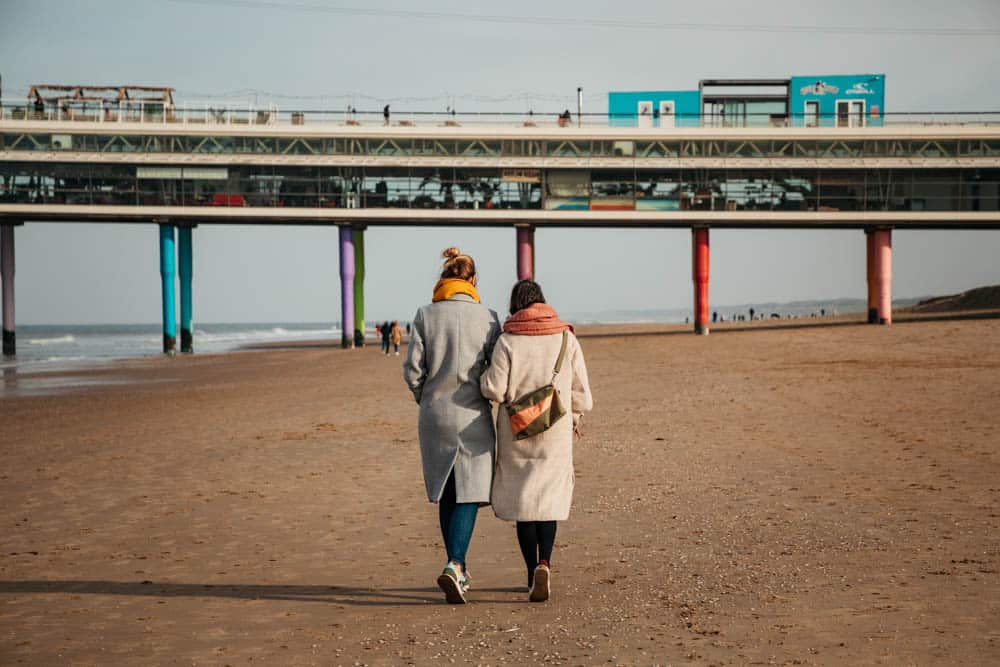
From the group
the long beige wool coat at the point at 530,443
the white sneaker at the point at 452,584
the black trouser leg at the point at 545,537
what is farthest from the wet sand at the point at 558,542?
the long beige wool coat at the point at 530,443

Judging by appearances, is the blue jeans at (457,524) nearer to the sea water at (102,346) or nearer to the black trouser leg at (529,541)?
the black trouser leg at (529,541)

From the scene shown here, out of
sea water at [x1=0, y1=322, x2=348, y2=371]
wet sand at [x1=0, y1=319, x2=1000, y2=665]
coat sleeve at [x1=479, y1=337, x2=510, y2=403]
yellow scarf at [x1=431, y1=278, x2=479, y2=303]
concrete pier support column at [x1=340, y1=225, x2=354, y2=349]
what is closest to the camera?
wet sand at [x1=0, y1=319, x2=1000, y2=665]

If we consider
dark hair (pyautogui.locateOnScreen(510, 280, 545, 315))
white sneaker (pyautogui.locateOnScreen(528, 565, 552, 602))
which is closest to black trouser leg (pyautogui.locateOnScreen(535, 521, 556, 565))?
white sneaker (pyautogui.locateOnScreen(528, 565, 552, 602))

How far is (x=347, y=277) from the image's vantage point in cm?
5016

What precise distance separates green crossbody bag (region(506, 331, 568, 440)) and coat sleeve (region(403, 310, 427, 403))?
0.58 meters

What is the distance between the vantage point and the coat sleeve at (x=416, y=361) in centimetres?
662

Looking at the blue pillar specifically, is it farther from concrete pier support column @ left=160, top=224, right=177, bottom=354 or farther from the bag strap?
the bag strap

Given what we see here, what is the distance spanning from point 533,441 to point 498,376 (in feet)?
1.47

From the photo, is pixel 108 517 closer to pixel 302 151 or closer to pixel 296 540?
pixel 296 540

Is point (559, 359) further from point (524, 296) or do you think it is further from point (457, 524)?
point (457, 524)

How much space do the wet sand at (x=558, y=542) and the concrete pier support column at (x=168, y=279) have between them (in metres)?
31.7

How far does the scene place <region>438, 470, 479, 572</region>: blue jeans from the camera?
6.51 metres

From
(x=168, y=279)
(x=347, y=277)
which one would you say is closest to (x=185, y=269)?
(x=168, y=279)

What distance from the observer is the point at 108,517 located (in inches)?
385
